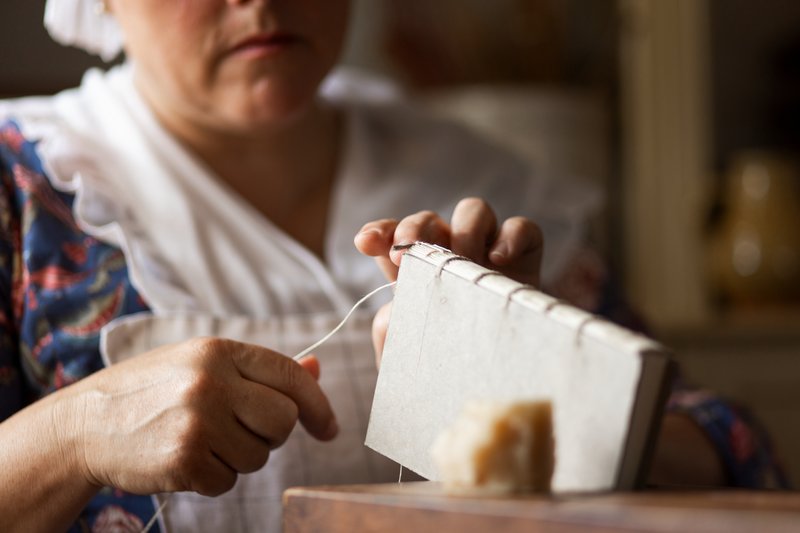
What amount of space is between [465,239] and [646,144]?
1444 millimetres

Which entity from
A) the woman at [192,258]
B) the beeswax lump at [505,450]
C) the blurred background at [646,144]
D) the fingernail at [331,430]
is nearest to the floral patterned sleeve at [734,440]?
the woman at [192,258]

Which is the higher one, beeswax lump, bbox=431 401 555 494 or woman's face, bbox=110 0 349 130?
woman's face, bbox=110 0 349 130

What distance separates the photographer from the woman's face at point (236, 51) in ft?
2.70

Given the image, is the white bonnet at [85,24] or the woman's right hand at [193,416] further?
the white bonnet at [85,24]

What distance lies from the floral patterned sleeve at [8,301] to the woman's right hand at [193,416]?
19 centimetres

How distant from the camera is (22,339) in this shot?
2.68ft

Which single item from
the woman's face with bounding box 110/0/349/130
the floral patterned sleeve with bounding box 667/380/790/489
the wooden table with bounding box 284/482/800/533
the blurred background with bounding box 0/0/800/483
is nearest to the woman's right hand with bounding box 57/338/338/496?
the wooden table with bounding box 284/482/800/533

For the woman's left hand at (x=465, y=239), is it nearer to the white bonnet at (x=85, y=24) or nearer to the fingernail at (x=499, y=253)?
the fingernail at (x=499, y=253)

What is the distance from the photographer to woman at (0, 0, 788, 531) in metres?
0.60

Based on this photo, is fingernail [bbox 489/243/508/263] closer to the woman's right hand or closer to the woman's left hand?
the woman's left hand

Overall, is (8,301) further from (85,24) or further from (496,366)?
(496,366)

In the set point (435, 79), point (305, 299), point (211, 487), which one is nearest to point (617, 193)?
point (435, 79)

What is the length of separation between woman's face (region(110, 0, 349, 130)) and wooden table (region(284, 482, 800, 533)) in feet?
1.53

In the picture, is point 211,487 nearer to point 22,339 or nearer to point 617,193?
point 22,339
